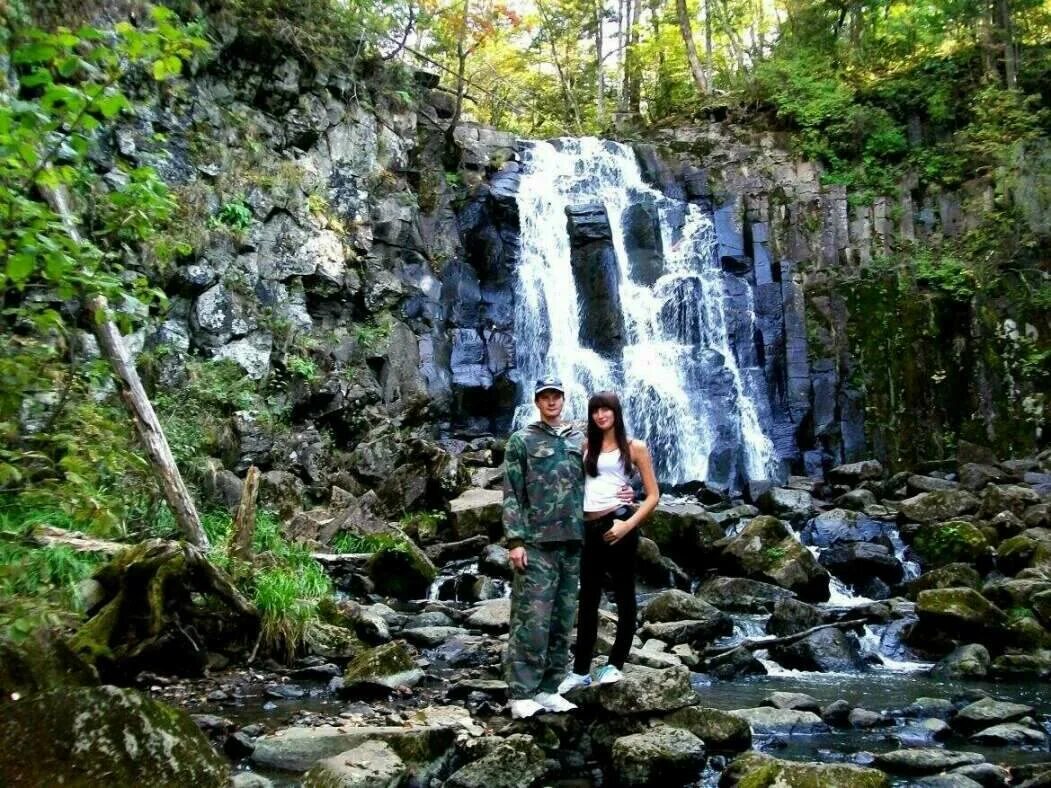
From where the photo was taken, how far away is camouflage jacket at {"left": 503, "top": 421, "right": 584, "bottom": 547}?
449cm

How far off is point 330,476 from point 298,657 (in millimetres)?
7038

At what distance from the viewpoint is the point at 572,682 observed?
4824 millimetres

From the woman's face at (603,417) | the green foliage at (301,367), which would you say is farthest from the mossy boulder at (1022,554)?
the green foliage at (301,367)

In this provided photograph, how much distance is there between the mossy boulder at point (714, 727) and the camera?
15.4 ft

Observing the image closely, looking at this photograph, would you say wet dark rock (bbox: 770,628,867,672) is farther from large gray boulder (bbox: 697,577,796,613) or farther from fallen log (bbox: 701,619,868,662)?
large gray boulder (bbox: 697,577,796,613)

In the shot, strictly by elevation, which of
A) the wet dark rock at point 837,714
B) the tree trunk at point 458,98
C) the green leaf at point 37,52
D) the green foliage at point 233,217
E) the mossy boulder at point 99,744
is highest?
the tree trunk at point 458,98

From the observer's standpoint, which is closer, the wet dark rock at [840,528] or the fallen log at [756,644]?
the fallen log at [756,644]

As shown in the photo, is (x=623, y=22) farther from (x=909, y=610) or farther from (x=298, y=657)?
(x=298, y=657)

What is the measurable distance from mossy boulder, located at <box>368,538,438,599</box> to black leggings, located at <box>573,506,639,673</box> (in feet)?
17.1

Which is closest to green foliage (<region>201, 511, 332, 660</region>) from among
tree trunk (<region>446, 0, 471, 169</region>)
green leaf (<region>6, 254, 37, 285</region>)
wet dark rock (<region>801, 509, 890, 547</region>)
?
green leaf (<region>6, 254, 37, 285</region>)

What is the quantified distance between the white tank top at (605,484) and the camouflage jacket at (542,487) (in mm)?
129

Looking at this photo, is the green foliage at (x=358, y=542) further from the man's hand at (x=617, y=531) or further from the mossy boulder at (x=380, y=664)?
the man's hand at (x=617, y=531)

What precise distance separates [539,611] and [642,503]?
2.72 feet

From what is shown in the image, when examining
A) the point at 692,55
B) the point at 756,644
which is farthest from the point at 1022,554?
the point at 692,55
